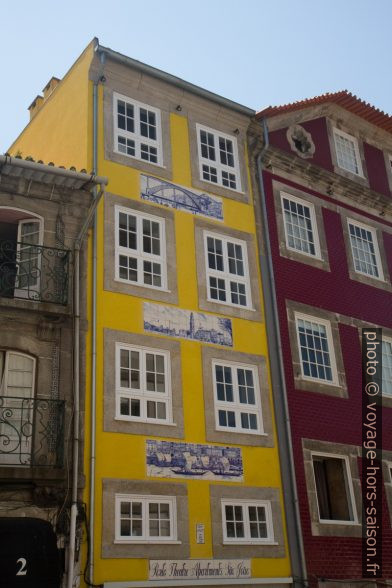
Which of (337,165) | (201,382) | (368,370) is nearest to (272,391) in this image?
(201,382)

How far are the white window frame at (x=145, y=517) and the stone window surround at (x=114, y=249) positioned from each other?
161 inches

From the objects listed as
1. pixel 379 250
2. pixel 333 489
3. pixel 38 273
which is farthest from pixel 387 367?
pixel 38 273

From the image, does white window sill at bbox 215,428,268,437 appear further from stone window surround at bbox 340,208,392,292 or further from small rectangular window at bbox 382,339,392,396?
stone window surround at bbox 340,208,392,292

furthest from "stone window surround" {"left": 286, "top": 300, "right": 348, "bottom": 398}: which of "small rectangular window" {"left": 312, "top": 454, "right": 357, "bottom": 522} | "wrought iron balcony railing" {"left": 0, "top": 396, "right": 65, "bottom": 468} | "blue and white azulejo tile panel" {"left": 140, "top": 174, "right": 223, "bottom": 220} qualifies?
"wrought iron balcony railing" {"left": 0, "top": 396, "right": 65, "bottom": 468}

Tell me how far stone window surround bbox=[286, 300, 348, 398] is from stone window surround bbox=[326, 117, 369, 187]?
510 centimetres

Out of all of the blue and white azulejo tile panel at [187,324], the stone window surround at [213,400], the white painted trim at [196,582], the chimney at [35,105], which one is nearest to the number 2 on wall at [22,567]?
the white painted trim at [196,582]

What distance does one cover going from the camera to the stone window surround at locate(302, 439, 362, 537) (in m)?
15.2

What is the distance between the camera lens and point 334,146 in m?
21.4

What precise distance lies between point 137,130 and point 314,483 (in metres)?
9.04

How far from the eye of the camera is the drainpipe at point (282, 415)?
47.7 feet

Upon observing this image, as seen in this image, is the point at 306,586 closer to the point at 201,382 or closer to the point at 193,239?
the point at 201,382

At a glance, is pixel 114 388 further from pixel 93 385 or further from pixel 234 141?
pixel 234 141

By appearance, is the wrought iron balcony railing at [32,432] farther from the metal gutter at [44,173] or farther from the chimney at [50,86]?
the chimney at [50,86]

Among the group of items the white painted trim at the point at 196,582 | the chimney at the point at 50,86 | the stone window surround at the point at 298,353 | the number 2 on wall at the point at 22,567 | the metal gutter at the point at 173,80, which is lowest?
the white painted trim at the point at 196,582
